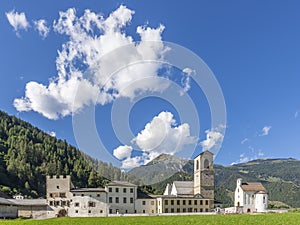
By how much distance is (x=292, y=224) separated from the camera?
26828mm

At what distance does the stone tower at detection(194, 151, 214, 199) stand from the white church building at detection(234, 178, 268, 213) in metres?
6.94

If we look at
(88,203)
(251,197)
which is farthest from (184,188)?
(88,203)

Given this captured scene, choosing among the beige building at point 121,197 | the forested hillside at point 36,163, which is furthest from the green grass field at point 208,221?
the forested hillside at point 36,163

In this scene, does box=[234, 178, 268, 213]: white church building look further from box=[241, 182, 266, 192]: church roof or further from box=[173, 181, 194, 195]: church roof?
box=[173, 181, 194, 195]: church roof

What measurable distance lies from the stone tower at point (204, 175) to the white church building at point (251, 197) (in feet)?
22.8

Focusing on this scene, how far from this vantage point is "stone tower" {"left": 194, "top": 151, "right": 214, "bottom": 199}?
81.1 meters

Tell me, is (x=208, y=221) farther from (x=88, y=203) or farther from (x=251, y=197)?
(x=251, y=197)

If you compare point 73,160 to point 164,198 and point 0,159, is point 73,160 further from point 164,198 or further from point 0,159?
point 164,198

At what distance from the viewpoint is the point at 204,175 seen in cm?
8331

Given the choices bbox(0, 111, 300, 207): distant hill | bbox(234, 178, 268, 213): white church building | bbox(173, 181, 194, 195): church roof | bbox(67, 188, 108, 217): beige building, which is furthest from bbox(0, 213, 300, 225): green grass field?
bbox(173, 181, 194, 195): church roof

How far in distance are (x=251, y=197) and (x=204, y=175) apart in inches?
445

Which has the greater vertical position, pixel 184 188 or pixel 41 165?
pixel 41 165

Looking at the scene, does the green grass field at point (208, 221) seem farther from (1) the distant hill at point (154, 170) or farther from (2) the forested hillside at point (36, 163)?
(2) the forested hillside at point (36, 163)

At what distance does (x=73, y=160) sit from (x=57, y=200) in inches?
3028
